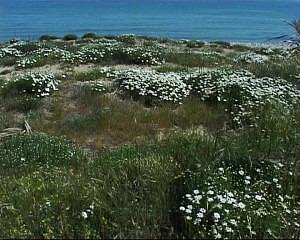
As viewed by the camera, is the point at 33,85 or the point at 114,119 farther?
Answer: the point at 33,85

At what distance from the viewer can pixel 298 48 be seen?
34.3ft

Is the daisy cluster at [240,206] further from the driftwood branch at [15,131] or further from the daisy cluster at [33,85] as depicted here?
the daisy cluster at [33,85]

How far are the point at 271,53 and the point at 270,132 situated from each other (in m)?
20.3

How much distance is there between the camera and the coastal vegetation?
4.96m

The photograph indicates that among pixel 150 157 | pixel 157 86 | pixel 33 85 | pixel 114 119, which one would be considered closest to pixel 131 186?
pixel 150 157

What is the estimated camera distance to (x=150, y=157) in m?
6.44

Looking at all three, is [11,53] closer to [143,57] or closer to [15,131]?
[143,57]

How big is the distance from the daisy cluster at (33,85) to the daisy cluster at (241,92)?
337 centimetres

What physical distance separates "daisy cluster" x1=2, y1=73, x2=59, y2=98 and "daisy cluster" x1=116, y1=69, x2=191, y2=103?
1.71m

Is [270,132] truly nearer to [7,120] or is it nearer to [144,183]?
[144,183]

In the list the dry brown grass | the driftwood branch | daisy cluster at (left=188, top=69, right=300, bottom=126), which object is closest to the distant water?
daisy cluster at (left=188, top=69, right=300, bottom=126)

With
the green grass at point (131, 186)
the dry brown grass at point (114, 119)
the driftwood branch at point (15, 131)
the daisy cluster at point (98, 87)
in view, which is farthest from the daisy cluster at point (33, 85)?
the green grass at point (131, 186)

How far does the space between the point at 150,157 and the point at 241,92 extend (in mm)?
5459

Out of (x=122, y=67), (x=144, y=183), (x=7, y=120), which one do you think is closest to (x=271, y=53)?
(x=122, y=67)
